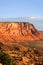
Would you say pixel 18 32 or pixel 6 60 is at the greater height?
pixel 6 60

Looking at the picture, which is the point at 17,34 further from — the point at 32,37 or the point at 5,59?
the point at 5,59

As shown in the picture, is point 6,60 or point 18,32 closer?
point 6,60

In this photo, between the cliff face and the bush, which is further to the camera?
the cliff face

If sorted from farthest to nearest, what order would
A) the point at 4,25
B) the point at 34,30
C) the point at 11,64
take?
the point at 34,30, the point at 4,25, the point at 11,64

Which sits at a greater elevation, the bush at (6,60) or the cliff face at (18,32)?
the bush at (6,60)

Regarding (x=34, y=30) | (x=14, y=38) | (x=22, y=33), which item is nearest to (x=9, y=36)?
(x=14, y=38)

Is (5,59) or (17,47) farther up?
(5,59)

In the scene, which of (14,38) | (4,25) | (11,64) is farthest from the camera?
→ (4,25)

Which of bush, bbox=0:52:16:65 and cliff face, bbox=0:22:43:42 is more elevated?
bush, bbox=0:52:16:65
